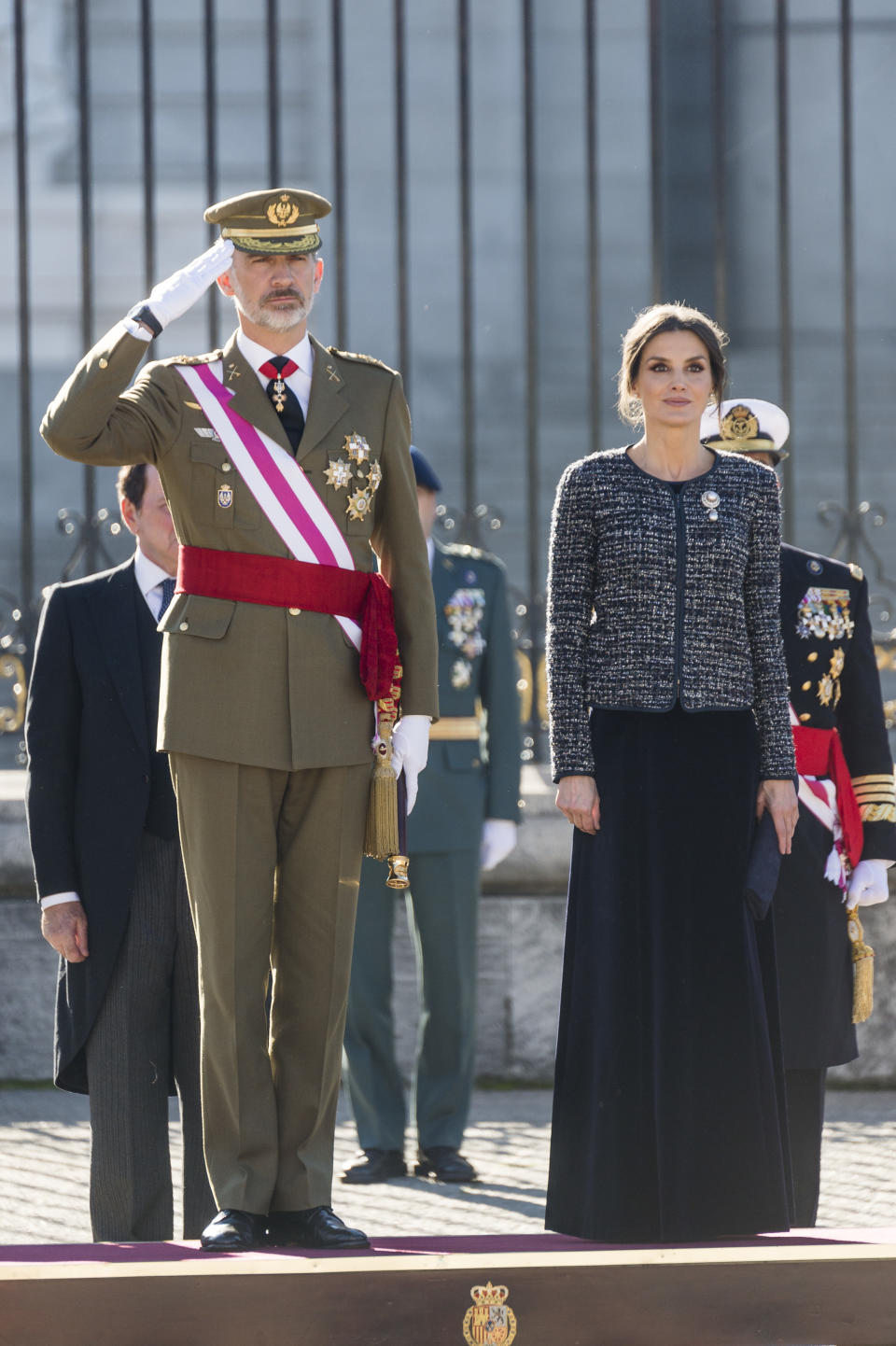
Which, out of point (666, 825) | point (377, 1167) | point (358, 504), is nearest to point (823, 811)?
point (666, 825)

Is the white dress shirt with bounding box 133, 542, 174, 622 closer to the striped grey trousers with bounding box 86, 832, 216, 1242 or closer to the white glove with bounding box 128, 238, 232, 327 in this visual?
the striped grey trousers with bounding box 86, 832, 216, 1242

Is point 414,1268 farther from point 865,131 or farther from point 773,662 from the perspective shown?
point 865,131

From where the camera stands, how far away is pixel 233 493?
2.91 m

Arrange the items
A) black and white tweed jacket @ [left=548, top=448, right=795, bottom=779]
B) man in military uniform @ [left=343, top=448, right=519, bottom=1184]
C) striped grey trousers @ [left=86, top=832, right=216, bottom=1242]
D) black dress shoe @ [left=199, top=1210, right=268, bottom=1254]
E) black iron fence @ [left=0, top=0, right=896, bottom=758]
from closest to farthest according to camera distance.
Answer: black dress shoe @ [left=199, top=1210, right=268, bottom=1254], black and white tweed jacket @ [left=548, top=448, right=795, bottom=779], striped grey trousers @ [left=86, top=832, right=216, bottom=1242], man in military uniform @ [left=343, top=448, right=519, bottom=1184], black iron fence @ [left=0, top=0, right=896, bottom=758]

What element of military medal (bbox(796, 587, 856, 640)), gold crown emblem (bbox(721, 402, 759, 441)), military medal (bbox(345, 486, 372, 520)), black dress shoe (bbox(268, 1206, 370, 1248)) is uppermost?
gold crown emblem (bbox(721, 402, 759, 441))

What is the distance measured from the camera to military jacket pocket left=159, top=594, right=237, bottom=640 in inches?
114

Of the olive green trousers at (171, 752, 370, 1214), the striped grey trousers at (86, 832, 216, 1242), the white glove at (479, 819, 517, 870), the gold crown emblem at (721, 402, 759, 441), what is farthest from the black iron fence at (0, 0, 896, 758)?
the olive green trousers at (171, 752, 370, 1214)

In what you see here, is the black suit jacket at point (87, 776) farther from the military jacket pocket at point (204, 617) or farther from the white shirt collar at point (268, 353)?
the white shirt collar at point (268, 353)

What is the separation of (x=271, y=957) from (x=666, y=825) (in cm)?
67

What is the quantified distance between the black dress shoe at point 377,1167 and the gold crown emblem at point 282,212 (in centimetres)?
258

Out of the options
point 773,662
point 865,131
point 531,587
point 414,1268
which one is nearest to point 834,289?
point 865,131

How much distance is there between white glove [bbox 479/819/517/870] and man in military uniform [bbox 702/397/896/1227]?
151 cm

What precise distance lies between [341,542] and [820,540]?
585 cm

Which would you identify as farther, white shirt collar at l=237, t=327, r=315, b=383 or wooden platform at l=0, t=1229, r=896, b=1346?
white shirt collar at l=237, t=327, r=315, b=383
